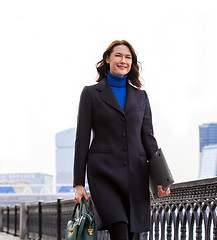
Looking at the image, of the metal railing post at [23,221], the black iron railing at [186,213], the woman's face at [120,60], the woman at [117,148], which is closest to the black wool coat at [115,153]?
the woman at [117,148]

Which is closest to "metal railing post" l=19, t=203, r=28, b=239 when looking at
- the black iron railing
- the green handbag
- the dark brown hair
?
the black iron railing

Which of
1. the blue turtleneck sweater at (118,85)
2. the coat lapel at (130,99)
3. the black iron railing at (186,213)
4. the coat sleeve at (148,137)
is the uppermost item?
the blue turtleneck sweater at (118,85)

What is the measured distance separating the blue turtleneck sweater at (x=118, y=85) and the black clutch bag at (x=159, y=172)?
45cm

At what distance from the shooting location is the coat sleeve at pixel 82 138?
409 centimetres

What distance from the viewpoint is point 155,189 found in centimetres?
408

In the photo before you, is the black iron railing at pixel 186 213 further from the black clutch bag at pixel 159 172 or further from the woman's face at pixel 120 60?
the woman's face at pixel 120 60

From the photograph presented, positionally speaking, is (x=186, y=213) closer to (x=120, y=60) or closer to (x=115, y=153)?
(x=115, y=153)

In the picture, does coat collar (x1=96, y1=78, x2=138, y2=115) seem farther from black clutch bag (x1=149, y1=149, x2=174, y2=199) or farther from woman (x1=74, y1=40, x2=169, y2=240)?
black clutch bag (x1=149, y1=149, x2=174, y2=199)

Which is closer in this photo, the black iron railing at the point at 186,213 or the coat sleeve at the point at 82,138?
the coat sleeve at the point at 82,138

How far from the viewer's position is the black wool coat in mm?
3965

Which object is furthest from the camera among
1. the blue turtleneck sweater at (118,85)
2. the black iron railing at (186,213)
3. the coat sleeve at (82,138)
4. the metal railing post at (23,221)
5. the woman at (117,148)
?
the metal railing post at (23,221)

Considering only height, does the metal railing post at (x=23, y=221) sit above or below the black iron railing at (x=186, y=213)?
below

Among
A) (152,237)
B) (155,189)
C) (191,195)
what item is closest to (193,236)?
(191,195)

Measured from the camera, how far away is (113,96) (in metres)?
4.15
